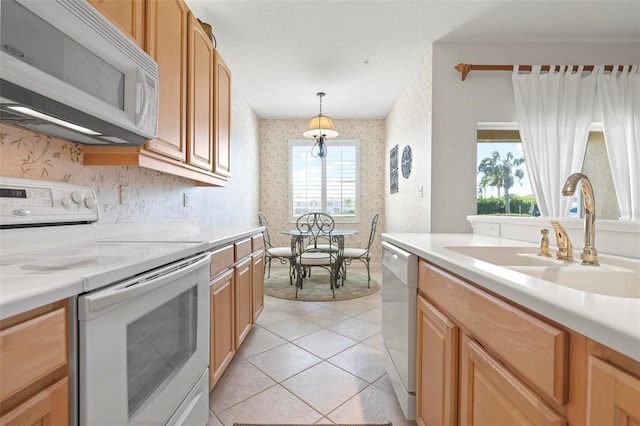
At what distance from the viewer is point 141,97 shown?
1224mm

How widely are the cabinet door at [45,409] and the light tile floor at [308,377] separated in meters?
1.02

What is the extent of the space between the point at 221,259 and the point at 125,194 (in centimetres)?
64

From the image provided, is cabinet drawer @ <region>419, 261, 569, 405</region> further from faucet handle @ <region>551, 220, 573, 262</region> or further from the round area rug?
the round area rug

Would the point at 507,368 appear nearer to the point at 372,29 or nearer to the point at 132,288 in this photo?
the point at 132,288

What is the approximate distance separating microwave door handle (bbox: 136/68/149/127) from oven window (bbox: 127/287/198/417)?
716mm

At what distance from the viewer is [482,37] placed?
2795 millimetres

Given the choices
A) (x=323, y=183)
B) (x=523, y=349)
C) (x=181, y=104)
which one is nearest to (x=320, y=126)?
(x=323, y=183)

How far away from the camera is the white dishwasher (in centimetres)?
134

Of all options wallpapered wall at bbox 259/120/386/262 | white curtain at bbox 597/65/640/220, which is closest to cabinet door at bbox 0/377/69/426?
white curtain at bbox 597/65/640/220

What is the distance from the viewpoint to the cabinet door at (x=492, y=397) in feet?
1.97

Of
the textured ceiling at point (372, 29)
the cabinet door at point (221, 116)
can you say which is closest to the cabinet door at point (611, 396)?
the cabinet door at point (221, 116)

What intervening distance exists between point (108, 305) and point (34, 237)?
2.05 feet

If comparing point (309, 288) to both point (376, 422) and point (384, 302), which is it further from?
point (376, 422)

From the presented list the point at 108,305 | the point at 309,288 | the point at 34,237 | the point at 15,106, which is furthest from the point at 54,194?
the point at 309,288
